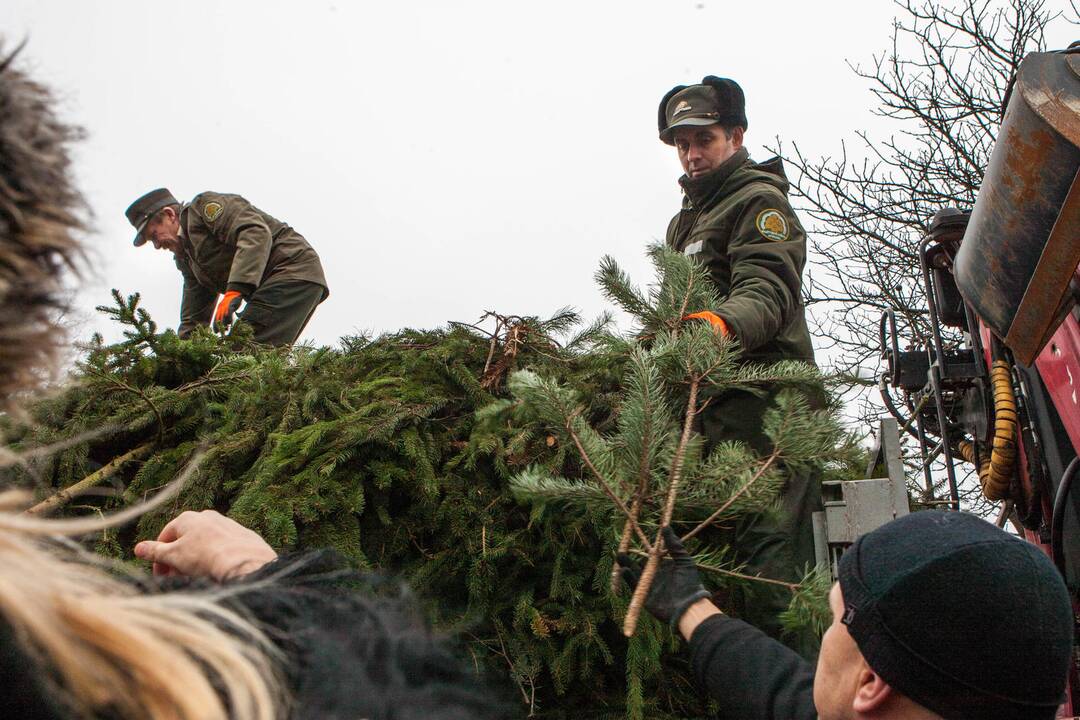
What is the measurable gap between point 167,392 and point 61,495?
2.01 ft

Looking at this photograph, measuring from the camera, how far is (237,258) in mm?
6258

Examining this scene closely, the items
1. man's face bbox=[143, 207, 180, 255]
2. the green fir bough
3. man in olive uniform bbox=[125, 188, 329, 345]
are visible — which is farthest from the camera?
man's face bbox=[143, 207, 180, 255]

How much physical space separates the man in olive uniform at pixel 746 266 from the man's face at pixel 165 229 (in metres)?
4.29

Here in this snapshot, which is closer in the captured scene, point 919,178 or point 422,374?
point 422,374

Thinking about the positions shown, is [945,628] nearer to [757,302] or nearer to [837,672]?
[837,672]

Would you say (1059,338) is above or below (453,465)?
above

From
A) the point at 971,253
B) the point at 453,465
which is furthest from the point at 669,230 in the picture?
the point at 453,465

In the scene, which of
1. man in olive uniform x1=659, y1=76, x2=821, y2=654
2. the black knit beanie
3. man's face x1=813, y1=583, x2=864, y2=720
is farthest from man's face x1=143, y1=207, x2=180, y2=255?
the black knit beanie

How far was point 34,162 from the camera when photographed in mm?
763

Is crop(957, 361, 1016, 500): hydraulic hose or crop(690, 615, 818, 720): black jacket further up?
crop(957, 361, 1016, 500): hydraulic hose

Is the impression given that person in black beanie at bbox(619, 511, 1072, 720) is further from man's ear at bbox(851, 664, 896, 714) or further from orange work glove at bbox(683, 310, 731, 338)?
orange work glove at bbox(683, 310, 731, 338)

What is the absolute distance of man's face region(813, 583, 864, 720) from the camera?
1.59 meters

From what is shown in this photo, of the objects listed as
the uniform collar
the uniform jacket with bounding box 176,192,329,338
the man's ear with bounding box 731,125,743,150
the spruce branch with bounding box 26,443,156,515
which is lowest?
the spruce branch with bounding box 26,443,156,515

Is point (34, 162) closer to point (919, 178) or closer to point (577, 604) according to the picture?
point (577, 604)
